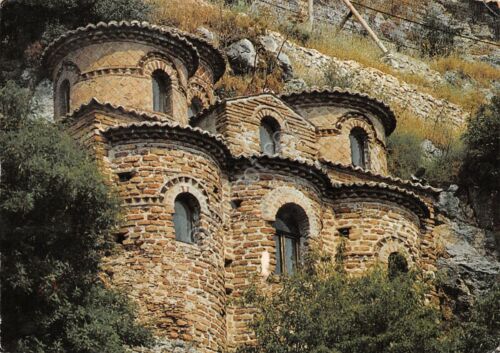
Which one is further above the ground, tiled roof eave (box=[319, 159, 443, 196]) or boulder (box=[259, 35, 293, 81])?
boulder (box=[259, 35, 293, 81])

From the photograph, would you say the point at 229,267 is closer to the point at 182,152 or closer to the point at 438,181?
the point at 182,152

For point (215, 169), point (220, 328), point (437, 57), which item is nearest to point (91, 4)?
point (215, 169)

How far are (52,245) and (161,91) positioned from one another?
8646 millimetres

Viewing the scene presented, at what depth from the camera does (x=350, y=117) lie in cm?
3712

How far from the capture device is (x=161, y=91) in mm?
34344

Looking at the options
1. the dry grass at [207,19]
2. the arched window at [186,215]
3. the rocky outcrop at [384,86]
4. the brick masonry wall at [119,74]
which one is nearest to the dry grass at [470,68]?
the rocky outcrop at [384,86]

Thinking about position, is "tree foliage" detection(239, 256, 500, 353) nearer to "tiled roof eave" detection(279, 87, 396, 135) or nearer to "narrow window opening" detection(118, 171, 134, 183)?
"narrow window opening" detection(118, 171, 134, 183)

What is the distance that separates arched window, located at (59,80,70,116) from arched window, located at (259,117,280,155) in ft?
16.1

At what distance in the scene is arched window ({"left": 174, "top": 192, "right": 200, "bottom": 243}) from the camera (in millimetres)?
30281

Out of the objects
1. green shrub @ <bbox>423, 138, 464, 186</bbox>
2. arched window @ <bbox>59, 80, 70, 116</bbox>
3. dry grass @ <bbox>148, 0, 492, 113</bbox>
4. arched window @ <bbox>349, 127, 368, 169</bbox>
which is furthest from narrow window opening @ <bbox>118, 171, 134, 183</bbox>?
dry grass @ <bbox>148, 0, 492, 113</bbox>

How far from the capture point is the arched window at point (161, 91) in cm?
3403

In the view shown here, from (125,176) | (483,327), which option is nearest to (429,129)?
(483,327)

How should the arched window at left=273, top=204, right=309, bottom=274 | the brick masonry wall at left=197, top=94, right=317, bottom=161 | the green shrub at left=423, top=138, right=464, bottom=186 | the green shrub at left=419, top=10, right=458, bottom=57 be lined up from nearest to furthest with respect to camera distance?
1. the arched window at left=273, top=204, right=309, bottom=274
2. the brick masonry wall at left=197, top=94, right=317, bottom=161
3. the green shrub at left=423, top=138, right=464, bottom=186
4. the green shrub at left=419, top=10, right=458, bottom=57

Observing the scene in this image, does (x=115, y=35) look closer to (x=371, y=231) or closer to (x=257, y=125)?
(x=257, y=125)
